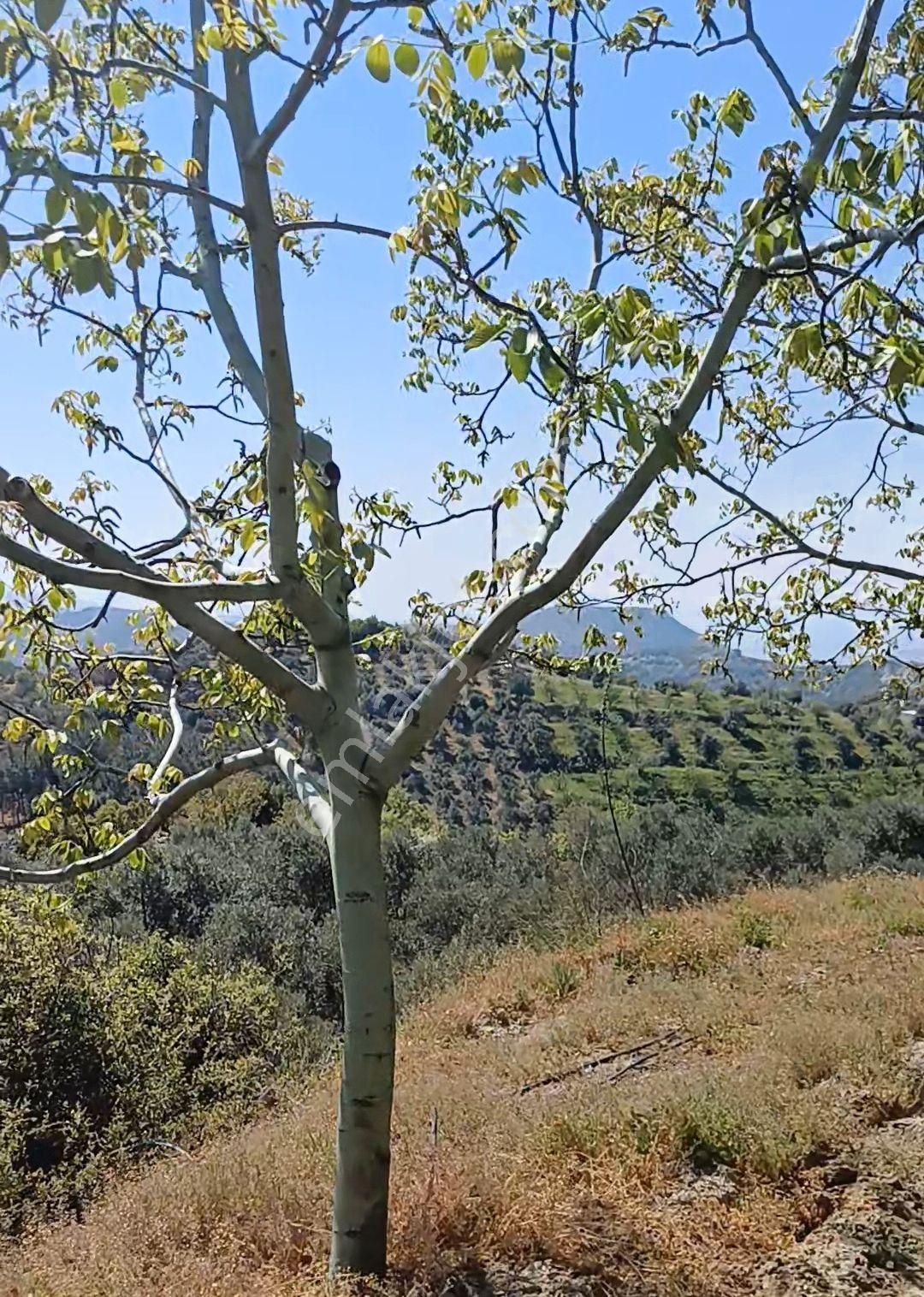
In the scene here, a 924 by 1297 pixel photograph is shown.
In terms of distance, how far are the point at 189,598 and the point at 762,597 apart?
15.9 feet

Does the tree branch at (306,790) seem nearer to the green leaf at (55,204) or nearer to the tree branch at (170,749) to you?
the tree branch at (170,749)

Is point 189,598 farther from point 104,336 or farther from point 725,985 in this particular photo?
point 725,985

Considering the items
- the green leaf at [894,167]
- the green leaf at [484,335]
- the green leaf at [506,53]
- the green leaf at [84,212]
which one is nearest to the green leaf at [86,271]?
the green leaf at [84,212]

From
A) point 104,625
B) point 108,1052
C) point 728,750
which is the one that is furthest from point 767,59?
point 728,750

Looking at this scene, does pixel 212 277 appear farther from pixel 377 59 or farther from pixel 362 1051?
pixel 362 1051

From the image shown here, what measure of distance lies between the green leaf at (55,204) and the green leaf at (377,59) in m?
0.74

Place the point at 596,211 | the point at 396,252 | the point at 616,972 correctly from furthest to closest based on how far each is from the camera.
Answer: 1. the point at 616,972
2. the point at 596,211
3. the point at 396,252

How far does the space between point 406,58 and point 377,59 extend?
0.07m

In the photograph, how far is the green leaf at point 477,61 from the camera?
2.09 meters

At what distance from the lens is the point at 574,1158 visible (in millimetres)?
4070

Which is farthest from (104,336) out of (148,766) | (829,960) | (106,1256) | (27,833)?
(829,960)

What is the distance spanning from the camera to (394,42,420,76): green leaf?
6.67 feet

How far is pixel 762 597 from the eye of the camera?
6531 mm

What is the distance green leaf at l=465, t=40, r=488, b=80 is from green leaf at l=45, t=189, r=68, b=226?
0.95 metres
